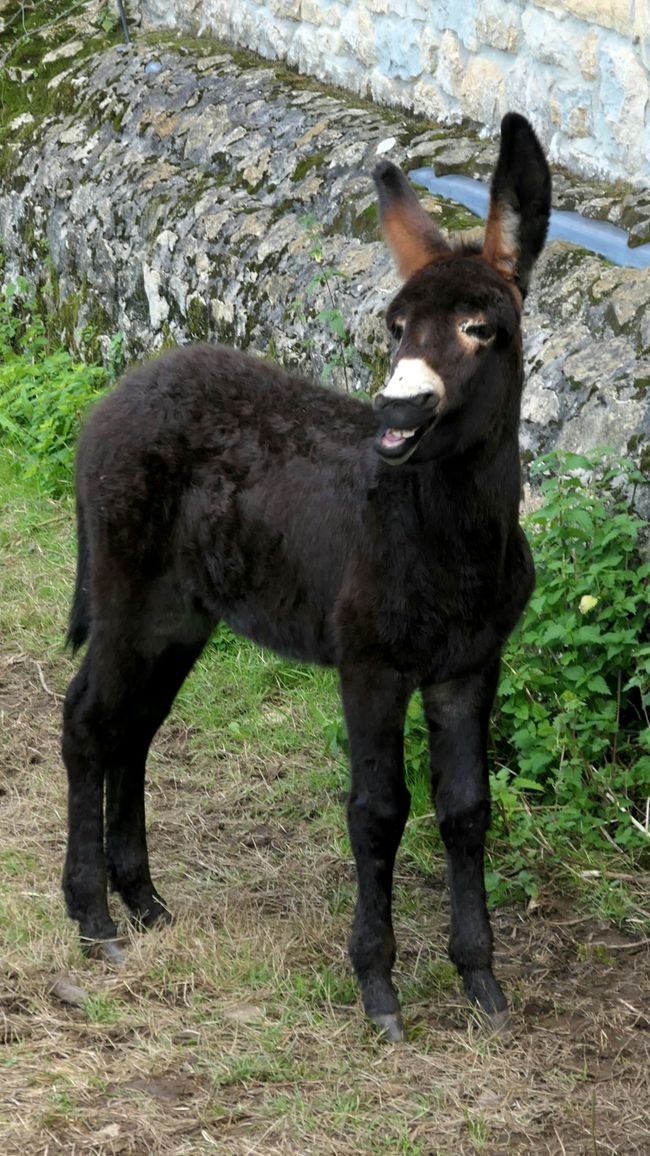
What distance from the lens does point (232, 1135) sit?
11.4ft

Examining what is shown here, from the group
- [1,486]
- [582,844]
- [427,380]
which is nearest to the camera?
[427,380]

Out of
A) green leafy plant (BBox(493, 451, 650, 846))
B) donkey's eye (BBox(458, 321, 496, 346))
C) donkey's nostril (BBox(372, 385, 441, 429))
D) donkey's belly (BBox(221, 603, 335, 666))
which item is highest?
donkey's eye (BBox(458, 321, 496, 346))

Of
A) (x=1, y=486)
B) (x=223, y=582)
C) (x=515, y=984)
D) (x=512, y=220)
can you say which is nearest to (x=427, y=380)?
(x=512, y=220)

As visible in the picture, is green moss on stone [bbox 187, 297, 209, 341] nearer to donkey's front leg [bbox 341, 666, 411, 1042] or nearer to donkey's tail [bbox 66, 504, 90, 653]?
donkey's tail [bbox 66, 504, 90, 653]

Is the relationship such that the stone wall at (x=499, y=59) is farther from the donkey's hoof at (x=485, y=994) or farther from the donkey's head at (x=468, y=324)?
the donkey's hoof at (x=485, y=994)

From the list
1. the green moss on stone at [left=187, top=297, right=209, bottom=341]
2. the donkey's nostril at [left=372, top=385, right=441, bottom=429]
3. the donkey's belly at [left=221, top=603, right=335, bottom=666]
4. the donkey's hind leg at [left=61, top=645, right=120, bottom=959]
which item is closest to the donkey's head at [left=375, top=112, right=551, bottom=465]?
the donkey's nostril at [left=372, top=385, right=441, bottom=429]

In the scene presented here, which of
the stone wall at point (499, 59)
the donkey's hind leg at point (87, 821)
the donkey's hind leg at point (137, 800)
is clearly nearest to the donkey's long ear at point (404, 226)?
the donkey's hind leg at point (137, 800)

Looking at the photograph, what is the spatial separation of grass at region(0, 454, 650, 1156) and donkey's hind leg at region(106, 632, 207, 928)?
5.2 inches

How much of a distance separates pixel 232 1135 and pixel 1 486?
505cm

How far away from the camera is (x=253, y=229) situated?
704 cm

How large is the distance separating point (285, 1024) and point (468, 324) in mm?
1947

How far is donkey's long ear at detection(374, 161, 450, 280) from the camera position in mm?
3902

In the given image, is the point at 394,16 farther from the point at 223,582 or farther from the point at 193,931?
the point at 193,931

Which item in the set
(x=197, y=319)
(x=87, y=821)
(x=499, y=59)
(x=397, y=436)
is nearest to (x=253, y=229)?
(x=197, y=319)
